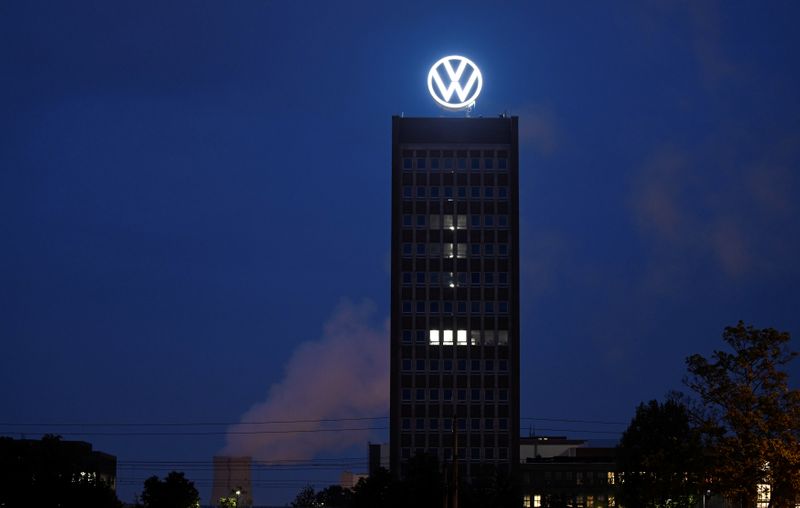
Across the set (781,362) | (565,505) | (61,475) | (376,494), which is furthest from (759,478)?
(565,505)

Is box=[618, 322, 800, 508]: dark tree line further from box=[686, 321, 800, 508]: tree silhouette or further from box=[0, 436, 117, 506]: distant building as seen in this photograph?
box=[0, 436, 117, 506]: distant building

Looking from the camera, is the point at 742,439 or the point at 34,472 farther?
the point at 34,472

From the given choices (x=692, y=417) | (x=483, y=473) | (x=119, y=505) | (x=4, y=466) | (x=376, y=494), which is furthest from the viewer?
(x=483, y=473)

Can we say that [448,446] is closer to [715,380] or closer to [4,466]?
[4,466]

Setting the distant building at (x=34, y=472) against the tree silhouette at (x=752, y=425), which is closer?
the tree silhouette at (x=752, y=425)

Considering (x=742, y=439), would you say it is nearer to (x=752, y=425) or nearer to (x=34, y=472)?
(x=752, y=425)

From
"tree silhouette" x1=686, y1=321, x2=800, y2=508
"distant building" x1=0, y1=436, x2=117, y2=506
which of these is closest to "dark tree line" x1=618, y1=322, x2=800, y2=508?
"tree silhouette" x1=686, y1=321, x2=800, y2=508

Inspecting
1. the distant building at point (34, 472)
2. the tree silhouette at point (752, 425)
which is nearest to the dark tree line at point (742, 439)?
the tree silhouette at point (752, 425)

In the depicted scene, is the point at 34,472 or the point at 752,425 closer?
the point at 752,425

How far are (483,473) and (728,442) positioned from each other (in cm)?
13304

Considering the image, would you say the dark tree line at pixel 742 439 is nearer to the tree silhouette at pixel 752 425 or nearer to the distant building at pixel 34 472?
the tree silhouette at pixel 752 425

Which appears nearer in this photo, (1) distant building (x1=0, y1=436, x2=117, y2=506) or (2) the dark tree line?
(2) the dark tree line

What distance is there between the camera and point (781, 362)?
66.9m

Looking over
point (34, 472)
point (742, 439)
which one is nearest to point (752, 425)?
point (742, 439)
